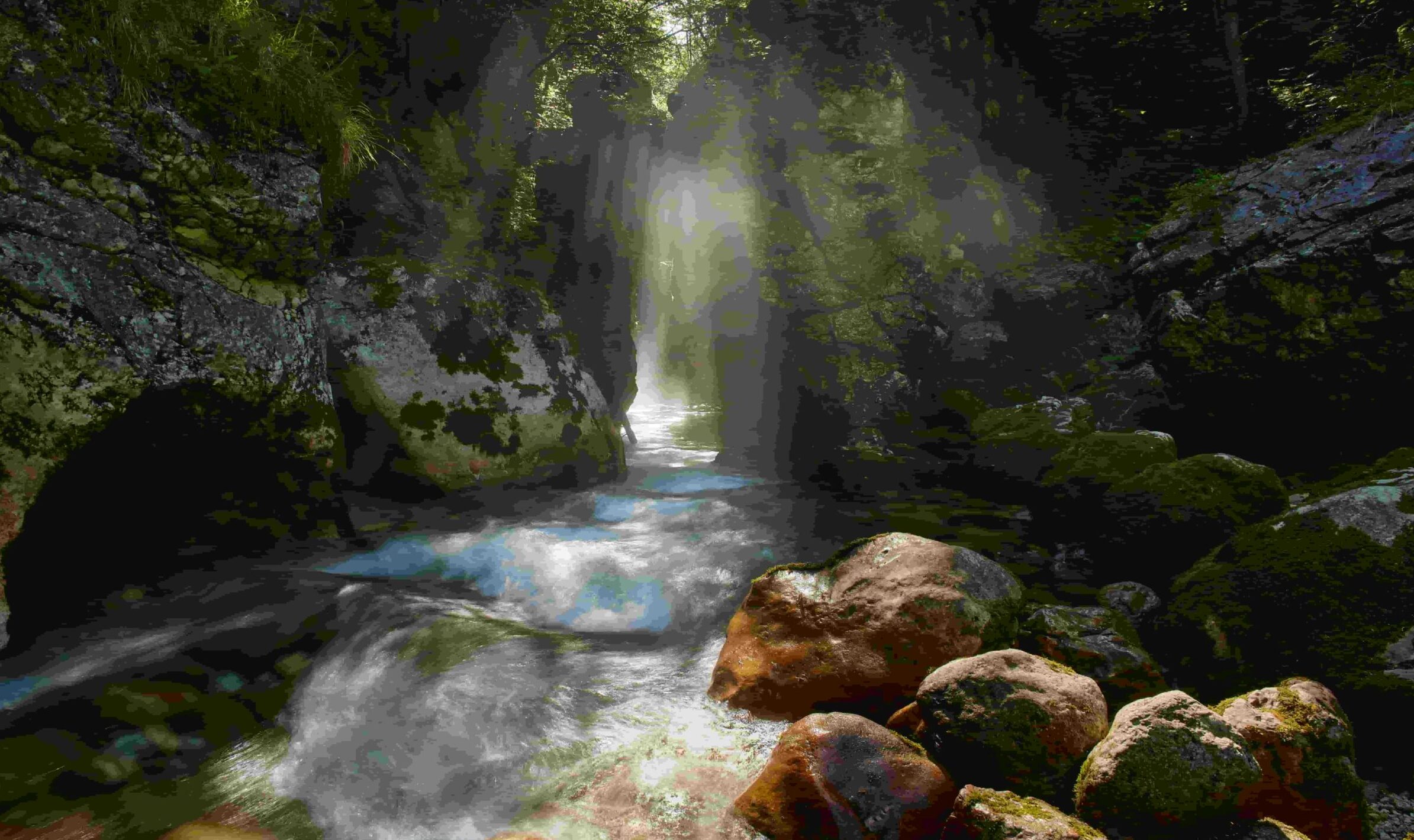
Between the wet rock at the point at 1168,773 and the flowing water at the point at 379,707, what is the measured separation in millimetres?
1671

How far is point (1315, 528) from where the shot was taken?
12.0ft

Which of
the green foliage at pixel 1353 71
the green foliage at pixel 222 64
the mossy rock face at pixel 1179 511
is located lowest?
the mossy rock face at pixel 1179 511

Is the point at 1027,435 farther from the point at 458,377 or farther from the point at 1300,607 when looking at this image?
the point at 458,377

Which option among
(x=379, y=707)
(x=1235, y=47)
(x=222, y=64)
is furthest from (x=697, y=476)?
(x=1235, y=47)

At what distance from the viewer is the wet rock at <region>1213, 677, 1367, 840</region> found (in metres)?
2.35

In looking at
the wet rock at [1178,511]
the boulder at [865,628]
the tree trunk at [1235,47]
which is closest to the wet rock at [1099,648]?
the boulder at [865,628]

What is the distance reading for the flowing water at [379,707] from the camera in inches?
108

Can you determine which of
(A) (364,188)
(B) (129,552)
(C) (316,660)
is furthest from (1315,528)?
(A) (364,188)

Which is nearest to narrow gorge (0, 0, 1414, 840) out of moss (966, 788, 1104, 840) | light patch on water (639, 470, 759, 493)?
moss (966, 788, 1104, 840)

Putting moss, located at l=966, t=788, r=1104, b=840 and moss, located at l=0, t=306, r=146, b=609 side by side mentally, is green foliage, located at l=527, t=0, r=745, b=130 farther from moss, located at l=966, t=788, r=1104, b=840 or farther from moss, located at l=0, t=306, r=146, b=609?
moss, located at l=966, t=788, r=1104, b=840

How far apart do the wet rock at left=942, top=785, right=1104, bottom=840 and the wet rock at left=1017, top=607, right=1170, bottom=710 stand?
1.40 m

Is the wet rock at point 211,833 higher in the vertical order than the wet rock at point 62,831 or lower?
lower

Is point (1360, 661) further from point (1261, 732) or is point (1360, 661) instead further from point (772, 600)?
point (772, 600)

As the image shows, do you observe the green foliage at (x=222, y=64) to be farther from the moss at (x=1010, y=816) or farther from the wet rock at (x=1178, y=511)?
the wet rock at (x=1178, y=511)
